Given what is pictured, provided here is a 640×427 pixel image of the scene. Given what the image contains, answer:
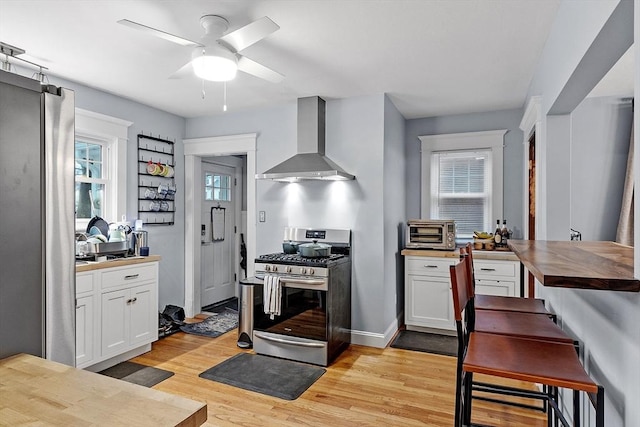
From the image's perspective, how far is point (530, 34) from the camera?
2.56 m

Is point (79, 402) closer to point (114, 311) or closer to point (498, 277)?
point (114, 311)

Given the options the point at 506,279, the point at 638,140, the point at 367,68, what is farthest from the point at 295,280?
the point at 638,140

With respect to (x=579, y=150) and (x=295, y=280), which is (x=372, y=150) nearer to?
(x=295, y=280)

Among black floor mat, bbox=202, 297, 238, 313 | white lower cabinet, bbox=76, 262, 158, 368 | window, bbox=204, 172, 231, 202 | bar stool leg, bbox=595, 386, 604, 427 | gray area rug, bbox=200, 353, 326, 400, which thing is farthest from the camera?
window, bbox=204, 172, 231, 202

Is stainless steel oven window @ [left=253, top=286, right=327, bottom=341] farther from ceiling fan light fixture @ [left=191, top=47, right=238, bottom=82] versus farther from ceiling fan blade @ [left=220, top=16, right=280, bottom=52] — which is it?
ceiling fan blade @ [left=220, top=16, right=280, bottom=52]

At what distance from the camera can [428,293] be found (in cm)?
424

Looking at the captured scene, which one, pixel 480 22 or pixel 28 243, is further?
pixel 480 22

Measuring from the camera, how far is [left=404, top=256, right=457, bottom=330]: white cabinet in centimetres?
416

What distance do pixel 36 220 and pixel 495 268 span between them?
402 centimetres

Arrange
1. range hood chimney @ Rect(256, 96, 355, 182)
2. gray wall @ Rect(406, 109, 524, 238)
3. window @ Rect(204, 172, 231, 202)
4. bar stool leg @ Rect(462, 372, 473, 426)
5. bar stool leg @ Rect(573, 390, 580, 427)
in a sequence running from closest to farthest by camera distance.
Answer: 1. bar stool leg @ Rect(573, 390, 580, 427)
2. bar stool leg @ Rect(462, 372, 473, 426)
3. range hood chimney @ Rect(256, 96, 355, 182)
4. gray wall @ Rect(406, 109, 524, 238)
5. window @ Rect(204, 172, 231, 202)

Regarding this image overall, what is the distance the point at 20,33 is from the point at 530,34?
11.3 ft

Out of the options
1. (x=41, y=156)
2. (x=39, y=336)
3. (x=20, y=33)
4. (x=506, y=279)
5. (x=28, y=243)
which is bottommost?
(x=506, y=279)

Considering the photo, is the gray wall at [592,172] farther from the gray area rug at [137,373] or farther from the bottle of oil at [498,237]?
the gray area rug at [137,373]

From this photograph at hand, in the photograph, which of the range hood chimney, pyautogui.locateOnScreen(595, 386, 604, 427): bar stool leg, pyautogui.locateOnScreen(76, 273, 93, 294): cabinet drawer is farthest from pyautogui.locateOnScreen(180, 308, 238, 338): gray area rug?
pyautogui.locateOnScreen(595, 386, 604, 427): bar stool leg
